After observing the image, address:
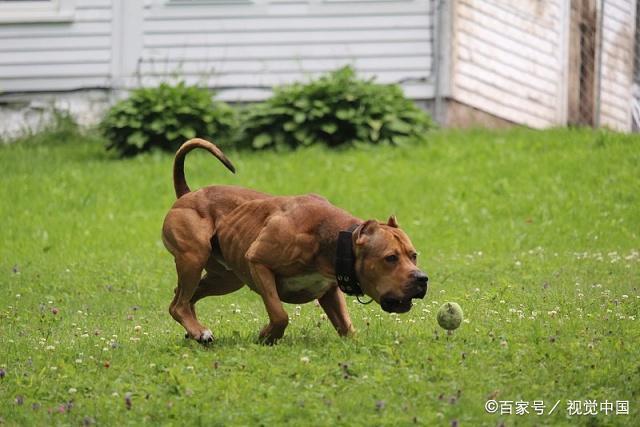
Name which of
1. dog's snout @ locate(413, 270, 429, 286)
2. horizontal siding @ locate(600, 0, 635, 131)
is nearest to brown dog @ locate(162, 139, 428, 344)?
dog's snout @ locate(413, 270, 429, 286)

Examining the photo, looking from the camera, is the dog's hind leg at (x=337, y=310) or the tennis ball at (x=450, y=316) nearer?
the tennis ball at (x=450, y=316)

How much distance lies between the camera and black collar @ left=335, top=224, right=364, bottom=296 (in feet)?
23.3

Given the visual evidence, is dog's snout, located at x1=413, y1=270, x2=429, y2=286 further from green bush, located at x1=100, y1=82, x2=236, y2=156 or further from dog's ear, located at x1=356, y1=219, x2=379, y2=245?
green bush, located at x1=100, y1=82, x2=236, y2=156

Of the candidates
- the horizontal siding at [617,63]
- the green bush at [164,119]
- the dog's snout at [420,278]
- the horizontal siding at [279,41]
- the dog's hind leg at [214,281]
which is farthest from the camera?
the horizontal siding at [617,63]

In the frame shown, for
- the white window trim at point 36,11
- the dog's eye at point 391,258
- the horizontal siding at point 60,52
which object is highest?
the white window trim at point 36,11

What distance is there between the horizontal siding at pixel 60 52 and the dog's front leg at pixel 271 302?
12.1m

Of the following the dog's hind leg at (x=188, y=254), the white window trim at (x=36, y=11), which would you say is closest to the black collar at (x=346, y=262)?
the dog's hind leg at (x=188, y=254)

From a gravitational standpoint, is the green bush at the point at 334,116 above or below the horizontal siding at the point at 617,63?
below

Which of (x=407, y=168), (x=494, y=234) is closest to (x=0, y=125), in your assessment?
(x=407, y=168)

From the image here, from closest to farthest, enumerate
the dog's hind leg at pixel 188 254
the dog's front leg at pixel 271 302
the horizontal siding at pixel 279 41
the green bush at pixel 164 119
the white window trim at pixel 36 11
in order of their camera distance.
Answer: the dog's front leg at pixel 271 302
the dog's hind leg at pixel 188 254
the green bush at pixel 164 119
the horizontal siding at pixel 279 41
the white window trim at pixel 36 11

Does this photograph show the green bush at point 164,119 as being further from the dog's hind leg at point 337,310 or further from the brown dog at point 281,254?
the dog's hind leg at point 337,310

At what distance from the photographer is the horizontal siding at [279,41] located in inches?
723

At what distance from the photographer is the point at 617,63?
68.5ft

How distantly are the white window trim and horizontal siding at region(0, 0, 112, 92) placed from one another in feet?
0.31
